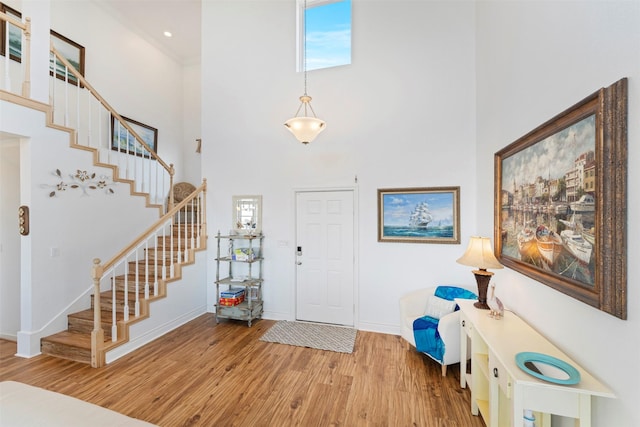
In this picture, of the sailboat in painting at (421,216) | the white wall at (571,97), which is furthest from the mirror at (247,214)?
the white wall at (571,97)

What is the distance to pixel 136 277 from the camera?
11.0 ft

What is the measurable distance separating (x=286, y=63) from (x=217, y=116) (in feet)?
4.77

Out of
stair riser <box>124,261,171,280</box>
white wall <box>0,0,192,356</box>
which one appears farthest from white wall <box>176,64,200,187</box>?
stair riser <box>124,261,171,280</box>

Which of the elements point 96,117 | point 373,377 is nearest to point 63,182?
point 96,117

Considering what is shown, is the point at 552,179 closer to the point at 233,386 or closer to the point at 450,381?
the point at 450,381

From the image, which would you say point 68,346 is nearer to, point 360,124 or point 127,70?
point 360,124

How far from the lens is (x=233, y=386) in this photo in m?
2.58

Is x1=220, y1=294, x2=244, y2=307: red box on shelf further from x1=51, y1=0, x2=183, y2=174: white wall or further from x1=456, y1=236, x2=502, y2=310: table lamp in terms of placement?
x1=51, y1=0, x2=183, y2=174: white wall

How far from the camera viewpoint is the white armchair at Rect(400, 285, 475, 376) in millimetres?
2662

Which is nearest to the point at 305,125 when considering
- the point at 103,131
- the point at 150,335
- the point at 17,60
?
the point at 150,335

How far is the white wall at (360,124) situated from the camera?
3570 mm

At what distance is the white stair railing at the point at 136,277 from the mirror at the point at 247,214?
0.61 meters

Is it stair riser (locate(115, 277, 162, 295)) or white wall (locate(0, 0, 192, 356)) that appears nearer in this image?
white wall (locate(0, 0, 192, 356))

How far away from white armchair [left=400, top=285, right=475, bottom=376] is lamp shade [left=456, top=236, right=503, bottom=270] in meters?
0.57
